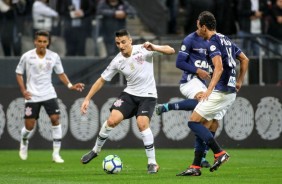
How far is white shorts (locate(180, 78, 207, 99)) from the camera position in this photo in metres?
16.2

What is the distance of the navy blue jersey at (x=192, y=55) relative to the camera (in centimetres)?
1572

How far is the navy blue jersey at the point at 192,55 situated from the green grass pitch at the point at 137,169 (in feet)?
5.57

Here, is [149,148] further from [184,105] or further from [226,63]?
[184,105]

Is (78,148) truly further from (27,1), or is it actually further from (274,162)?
(274,162)

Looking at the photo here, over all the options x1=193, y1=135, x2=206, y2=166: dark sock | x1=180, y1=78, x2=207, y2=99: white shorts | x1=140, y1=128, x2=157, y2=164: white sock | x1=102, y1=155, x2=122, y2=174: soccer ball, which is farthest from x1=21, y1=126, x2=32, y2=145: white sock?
x1=193, y1=135, x2=206, y2=166: dark sock

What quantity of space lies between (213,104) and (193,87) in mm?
2064

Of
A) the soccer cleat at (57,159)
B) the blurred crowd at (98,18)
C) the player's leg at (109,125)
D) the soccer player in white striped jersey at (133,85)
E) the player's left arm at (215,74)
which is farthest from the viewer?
the blurred crowd at (98,18)

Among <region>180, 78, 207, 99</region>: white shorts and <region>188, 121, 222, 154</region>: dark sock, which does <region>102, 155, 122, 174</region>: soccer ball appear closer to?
<region>188, 121, 222, 154</region>: dark sock

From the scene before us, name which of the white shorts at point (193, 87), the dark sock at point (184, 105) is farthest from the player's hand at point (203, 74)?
the dark sock at point (184, 105)

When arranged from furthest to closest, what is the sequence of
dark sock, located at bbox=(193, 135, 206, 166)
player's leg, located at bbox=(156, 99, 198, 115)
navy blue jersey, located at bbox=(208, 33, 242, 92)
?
player's leg, located at bbox=(156, 99, 198, 115) → dark sock, located at bbox=(193, 135, 206, 166) → navy blue jersey, located at bbox=(208, 33, 242, 92)

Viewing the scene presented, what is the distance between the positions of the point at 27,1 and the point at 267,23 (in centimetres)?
600

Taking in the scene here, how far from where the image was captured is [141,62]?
49.4 feet

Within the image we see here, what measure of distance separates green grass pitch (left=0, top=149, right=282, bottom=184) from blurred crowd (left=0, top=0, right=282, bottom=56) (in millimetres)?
2722

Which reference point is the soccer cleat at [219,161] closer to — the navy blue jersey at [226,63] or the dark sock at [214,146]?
the dark sock at [214,146]
